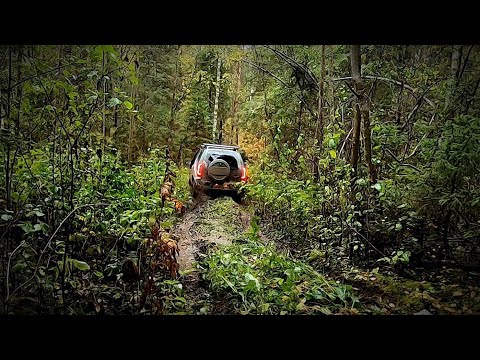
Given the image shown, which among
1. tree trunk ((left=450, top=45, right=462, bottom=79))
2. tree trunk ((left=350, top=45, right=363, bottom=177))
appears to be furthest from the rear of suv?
tree trunk ((left=450, top=45, right=462, bottom=79))

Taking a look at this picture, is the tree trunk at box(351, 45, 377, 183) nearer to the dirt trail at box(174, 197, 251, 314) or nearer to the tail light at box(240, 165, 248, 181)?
the tail light at box(240, 165, 248, 181)

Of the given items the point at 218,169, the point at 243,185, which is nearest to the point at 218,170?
the point at 218,169

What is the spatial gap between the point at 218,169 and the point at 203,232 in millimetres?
591

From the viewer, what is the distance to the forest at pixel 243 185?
241cm

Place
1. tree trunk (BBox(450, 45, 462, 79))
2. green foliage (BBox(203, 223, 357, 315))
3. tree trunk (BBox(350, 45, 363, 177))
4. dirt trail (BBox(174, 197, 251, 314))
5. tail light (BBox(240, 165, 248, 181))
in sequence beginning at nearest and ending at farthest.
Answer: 1. green foliage (BBox(203, 223, 357, 315))
2. dirt trail (BBox(174, 197, 251, 314))
3. tree trunk (BBox(450, 45, 462, 79))
4. tree trunk (BBox(350, 45, 363, 177))
5. tail light (BBox(240, 165, 248, 181))

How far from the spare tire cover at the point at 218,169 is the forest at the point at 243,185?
8.8 inches

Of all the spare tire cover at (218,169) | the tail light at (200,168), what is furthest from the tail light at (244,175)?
the tail light at (200,168)

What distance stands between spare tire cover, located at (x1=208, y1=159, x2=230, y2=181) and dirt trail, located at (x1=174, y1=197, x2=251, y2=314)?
23 centimetres

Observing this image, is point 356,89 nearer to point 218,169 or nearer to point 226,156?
point 226,156

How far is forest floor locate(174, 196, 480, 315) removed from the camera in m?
2.57

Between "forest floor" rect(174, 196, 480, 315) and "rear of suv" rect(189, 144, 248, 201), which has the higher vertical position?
"rear of suv" rect(189, 144, 248, 201)

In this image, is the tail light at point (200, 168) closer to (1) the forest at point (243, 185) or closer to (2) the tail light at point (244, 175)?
(1) the forest at point (243, 185)

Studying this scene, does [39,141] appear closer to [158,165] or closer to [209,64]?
[158,165]
